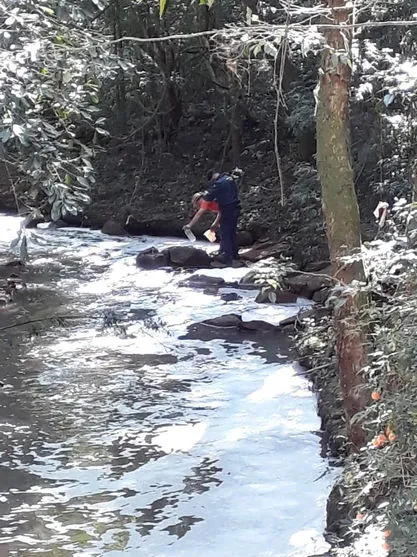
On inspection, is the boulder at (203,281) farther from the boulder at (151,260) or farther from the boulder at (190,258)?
the boulder at (151,260)

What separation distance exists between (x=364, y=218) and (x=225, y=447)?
5816 millimetres

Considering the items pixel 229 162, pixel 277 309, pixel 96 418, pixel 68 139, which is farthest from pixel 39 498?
pixel 229 162

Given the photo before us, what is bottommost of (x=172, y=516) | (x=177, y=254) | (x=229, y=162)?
(x=172, y=516)

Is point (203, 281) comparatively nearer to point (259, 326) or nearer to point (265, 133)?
point (259, 326)

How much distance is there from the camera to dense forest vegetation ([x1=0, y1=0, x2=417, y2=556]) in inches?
142

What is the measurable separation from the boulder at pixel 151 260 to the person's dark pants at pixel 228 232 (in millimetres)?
842

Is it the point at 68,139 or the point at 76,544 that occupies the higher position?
the point at 68,139

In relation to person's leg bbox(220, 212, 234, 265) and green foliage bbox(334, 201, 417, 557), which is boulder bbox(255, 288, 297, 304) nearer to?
person's leg bbox(220, 212, 234, 265)

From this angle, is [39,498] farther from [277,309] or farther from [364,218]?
[364,218]

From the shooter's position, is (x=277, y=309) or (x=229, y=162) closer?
(x=277, y=309)

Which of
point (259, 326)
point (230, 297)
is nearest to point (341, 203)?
point (259, 326)

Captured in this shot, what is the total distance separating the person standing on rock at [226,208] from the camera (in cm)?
1155

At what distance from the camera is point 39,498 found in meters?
5.27

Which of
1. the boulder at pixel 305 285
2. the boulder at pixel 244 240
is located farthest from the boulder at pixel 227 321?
the boulder at pixel 244 240
